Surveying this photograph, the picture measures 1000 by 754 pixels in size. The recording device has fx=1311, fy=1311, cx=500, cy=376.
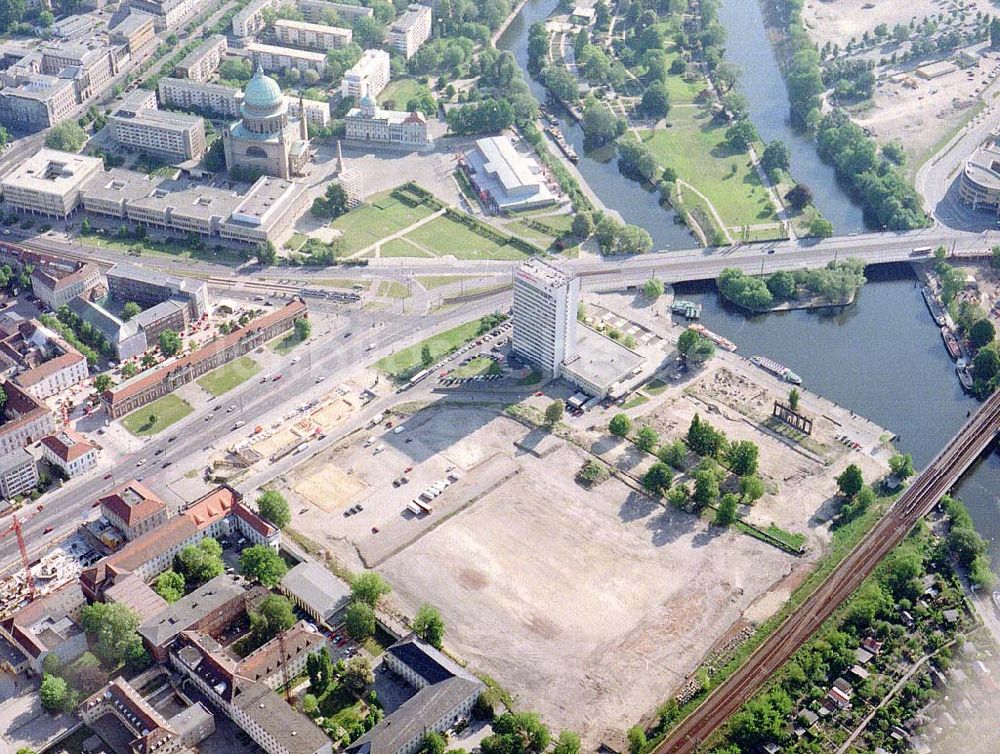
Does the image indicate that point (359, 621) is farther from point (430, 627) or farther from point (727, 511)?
point (727, 511)

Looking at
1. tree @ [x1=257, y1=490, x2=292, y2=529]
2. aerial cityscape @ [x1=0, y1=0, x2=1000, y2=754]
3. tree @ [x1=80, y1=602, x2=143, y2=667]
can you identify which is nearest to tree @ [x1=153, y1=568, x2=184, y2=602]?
aerial cityscape @ [x1=0, y1=0, x2=1000, y2=754]

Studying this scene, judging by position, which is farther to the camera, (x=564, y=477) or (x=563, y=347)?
(x=563, y=347)

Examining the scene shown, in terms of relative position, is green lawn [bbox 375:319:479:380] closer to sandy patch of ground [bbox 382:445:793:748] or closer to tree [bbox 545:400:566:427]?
tree [bbox 545:400:566:427]

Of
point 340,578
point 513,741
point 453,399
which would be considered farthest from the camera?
point 453,399

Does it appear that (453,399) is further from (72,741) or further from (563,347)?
(72,741)

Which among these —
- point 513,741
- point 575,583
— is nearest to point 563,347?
point 575,583

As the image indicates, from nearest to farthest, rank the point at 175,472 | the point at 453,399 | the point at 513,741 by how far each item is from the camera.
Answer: the point at 513,741 < the point at 175,472 < the point at 453,399

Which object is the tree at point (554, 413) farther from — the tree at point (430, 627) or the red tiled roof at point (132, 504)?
the red tiled roof at point (132, 504)
